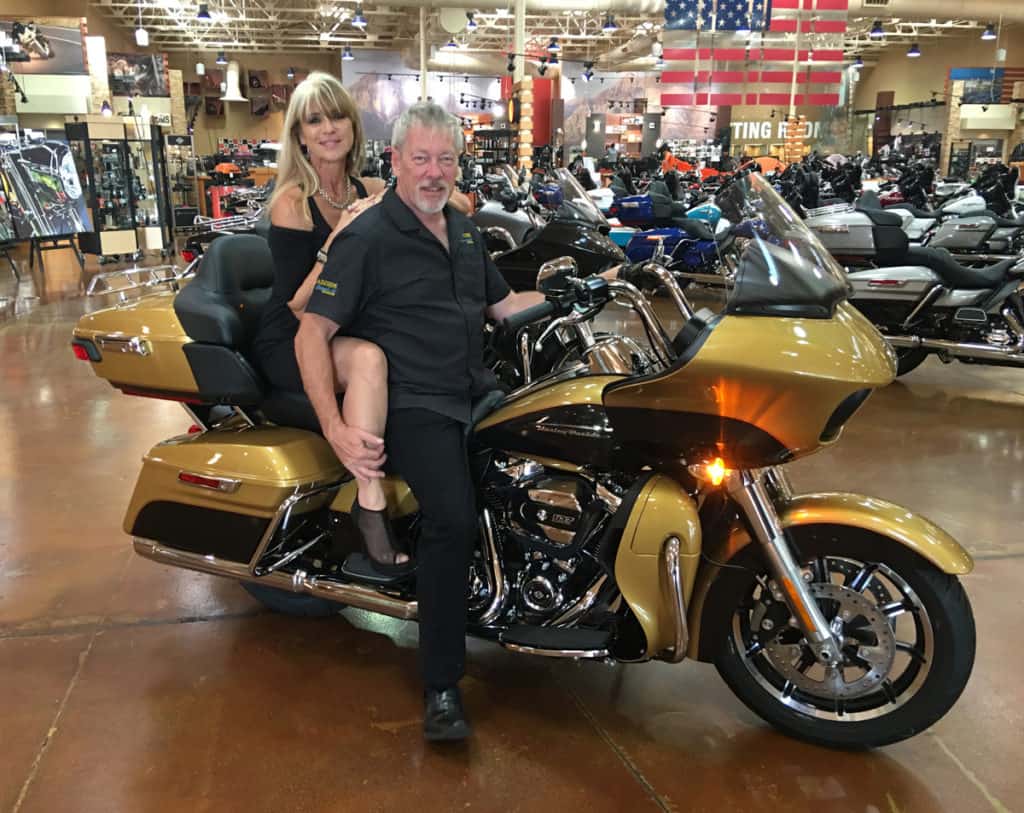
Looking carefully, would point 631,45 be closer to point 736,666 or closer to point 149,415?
point 149,415

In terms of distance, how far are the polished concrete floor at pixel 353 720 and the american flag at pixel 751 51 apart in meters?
11.0

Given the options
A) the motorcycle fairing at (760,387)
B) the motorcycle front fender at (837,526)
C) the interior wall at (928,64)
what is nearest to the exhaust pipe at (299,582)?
the motorcycle front fender at (837,526)

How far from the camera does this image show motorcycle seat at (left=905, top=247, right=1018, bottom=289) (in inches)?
207

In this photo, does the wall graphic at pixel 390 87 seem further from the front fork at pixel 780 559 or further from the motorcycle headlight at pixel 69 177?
the front fork at pixel 780 559

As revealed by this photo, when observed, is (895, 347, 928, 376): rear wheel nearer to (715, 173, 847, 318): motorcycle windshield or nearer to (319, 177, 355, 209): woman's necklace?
(715, 173, 847, 318): motorcycle windshield

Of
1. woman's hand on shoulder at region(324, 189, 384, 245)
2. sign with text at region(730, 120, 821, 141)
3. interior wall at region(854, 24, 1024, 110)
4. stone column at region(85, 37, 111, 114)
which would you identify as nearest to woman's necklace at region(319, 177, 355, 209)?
woman's hand on shoulder at region(324, 189, 384, 245)

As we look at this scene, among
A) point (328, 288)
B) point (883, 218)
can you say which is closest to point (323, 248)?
point (328, 288)

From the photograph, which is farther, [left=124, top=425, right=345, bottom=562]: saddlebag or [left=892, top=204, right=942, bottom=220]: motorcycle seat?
[left=892, top=204, right=942, bottom=220]: motorcycle seat

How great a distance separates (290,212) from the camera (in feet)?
7.75

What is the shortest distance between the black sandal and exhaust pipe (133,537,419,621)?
0.09 metres

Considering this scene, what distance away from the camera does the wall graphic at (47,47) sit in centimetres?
1466

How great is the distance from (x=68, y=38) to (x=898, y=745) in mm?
16901

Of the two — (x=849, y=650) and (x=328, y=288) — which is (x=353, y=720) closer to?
(x=328, y=288)

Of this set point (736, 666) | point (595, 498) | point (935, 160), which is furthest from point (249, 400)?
point (935, 160)
